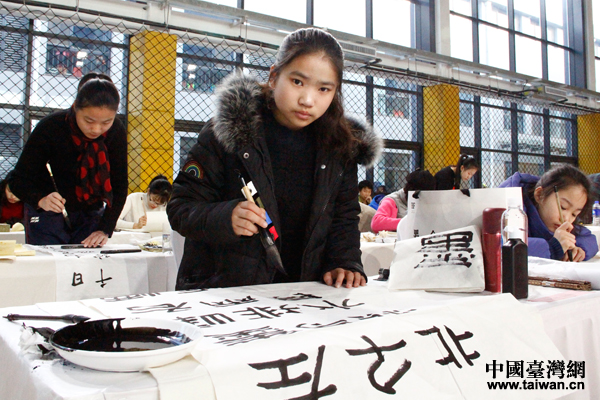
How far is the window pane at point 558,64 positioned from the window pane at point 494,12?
1427mm

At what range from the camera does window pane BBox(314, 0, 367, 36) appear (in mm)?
6738

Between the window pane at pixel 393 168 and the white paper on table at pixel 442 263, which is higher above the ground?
the window pane at pixel 393 168

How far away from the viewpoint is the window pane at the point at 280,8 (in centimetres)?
625

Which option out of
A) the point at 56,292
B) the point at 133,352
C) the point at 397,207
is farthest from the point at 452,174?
the point at 133,352

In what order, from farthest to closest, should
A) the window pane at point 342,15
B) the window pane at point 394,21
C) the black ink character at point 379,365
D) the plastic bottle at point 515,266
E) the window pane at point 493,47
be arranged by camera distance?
the window pane at point 493,47 < the window pane at point 394,21 < the window pane at point 342,15 < the plastic bottle at point 515,266 < the black ink character at point 379,365

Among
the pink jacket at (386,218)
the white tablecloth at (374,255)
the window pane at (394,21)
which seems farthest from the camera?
the window pane at (394,21)

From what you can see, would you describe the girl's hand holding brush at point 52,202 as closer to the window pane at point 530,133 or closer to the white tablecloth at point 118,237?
the white tablecloth at point 118,237

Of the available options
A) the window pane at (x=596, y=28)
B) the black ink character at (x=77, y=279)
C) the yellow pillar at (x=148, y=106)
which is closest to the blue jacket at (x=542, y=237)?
the black ink character at (x=77, y=279)

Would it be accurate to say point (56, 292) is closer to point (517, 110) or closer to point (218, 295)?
point (218, 295)

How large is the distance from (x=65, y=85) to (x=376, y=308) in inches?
204

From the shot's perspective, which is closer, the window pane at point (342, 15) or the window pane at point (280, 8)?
→ the window pane at point (280, 8)

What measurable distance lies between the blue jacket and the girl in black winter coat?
2.39 ft

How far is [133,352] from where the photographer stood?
50 centimetres

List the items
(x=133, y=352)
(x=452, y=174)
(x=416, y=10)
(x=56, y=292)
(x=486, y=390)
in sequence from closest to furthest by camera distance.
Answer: (x=133, y=352)
(x=486, y=390)
(x=56, y=292)
(x=452, y=174)
(x=416, y=10)
